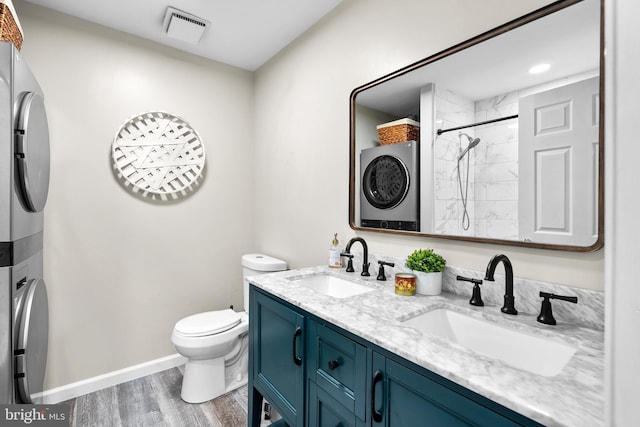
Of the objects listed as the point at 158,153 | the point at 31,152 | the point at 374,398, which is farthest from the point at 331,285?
the point at 158,153

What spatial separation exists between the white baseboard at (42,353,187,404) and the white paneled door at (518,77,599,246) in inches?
101

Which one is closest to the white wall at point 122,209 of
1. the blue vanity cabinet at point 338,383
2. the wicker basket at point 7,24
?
the wicker basket at point 7,24

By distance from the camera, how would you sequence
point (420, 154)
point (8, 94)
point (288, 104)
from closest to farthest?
point (8, 94)
point (420, 154)
point (288, 104)

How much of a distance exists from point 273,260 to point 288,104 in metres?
1.21

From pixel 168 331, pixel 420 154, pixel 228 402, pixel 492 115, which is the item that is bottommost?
pixel 228 402

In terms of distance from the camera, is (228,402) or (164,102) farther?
(164,102)

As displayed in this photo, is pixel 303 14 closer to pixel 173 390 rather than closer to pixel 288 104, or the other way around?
pixel 288 104

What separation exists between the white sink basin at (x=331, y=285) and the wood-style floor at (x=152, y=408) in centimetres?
93

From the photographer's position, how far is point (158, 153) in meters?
2.40

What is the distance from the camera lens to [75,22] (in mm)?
2096

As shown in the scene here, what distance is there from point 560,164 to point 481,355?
71cm

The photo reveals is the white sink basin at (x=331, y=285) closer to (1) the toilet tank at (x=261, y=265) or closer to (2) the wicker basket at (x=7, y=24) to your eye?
(1) the toilet tank at (x=261, y=265)

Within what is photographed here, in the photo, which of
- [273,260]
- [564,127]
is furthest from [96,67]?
[564,127]

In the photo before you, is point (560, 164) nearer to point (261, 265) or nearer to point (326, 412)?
point (326, 412)
